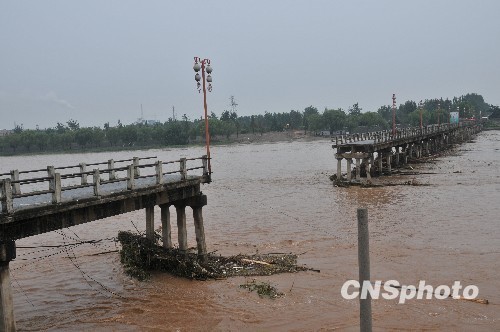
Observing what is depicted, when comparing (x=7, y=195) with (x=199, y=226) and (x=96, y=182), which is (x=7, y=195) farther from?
(x=199, y=226)

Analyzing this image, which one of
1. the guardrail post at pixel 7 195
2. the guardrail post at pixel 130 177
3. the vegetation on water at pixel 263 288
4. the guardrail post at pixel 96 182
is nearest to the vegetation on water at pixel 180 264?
the vegetation on water at pixel 263 288

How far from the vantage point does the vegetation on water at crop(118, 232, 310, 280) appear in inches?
621

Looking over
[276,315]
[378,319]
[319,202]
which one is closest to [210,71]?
[276,315]

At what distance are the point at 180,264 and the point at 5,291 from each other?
6.59 metres

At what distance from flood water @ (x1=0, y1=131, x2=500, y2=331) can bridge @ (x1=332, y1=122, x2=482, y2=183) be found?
18.8ft

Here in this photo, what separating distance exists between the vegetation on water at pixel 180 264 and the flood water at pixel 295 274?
362mm

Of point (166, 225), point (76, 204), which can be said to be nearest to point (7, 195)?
point (76, 204)

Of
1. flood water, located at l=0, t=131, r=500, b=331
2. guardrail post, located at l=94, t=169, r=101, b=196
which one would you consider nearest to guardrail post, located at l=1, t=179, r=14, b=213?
guardrail post, located at l=94, t=169, r=101, b=196

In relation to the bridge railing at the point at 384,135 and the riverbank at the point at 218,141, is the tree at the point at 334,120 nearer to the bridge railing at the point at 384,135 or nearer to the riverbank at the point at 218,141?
the riverbank at the point at 218,141

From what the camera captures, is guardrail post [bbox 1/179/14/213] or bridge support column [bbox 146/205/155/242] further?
bridge support column [bbox 146/205/155/242]

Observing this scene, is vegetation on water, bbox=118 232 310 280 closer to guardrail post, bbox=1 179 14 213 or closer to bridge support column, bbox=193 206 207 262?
bridge support column, bbox=193 206 207 262

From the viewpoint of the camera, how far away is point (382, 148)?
43.2 meters

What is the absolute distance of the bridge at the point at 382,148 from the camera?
38.6 metres

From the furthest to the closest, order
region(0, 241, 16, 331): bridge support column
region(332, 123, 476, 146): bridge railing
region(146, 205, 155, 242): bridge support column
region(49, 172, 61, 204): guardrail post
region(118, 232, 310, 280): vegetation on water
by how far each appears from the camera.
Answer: region(332, 123, 476, 146): bridge railing, region(146, 205, 155, 242): bridge support column, region(118, 232, 310, 280): vegetation on water, region(49, 172, 61, 204): guardrail post, region(0, 241, 16, 331): bridge support column
